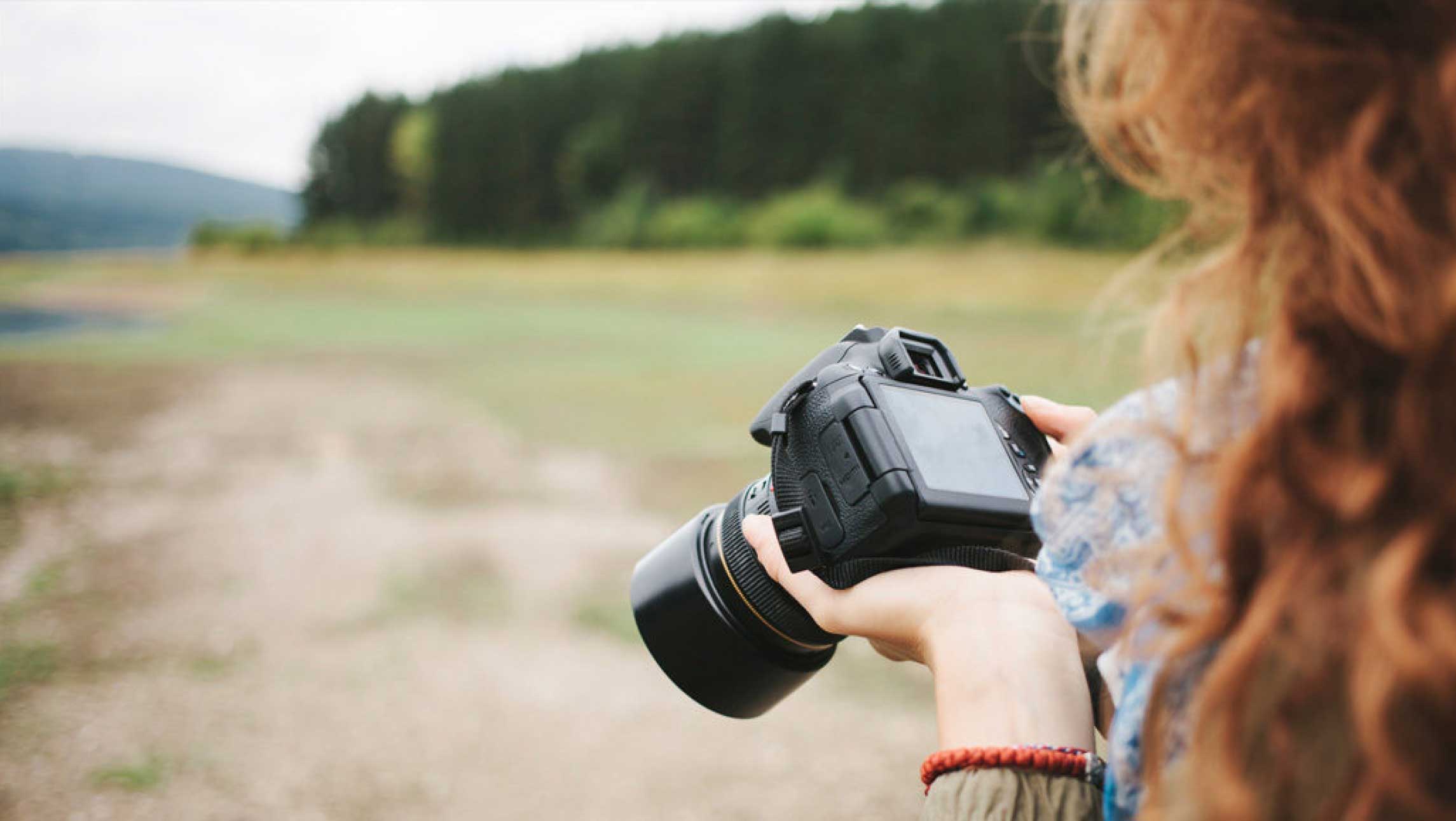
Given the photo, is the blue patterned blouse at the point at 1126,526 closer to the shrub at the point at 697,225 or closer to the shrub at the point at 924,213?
the shrub at the point at 924,213

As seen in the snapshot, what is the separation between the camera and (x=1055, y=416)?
135cm

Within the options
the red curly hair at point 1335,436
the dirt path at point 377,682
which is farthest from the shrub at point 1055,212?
the red curly hair at point 1335,436

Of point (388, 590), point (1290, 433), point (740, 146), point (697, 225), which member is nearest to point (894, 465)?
point (1290, 433)

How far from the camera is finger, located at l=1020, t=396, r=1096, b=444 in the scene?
1.35 metres

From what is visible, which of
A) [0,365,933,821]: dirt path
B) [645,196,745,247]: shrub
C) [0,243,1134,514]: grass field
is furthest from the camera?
[645,196,745,247]: shrub

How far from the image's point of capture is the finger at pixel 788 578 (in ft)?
3.82

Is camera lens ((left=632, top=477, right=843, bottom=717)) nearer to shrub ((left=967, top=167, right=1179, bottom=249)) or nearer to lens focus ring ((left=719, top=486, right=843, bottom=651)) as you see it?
lens focus ring ((left=719, top=486, right=843, bottom=651))

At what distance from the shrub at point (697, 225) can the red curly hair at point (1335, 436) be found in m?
24.5

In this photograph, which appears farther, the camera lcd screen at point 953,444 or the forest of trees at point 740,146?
the forest of trees at point 740,146

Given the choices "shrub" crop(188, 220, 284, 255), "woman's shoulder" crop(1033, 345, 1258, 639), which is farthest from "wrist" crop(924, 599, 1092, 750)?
"shrub" crop(188, 220, 284, 255)

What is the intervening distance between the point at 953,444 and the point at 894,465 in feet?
0.38

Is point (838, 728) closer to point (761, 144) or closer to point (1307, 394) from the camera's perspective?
point (1307, 394)

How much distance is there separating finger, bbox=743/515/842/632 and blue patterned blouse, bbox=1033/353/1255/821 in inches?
15.0

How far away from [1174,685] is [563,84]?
3603 centimetres
